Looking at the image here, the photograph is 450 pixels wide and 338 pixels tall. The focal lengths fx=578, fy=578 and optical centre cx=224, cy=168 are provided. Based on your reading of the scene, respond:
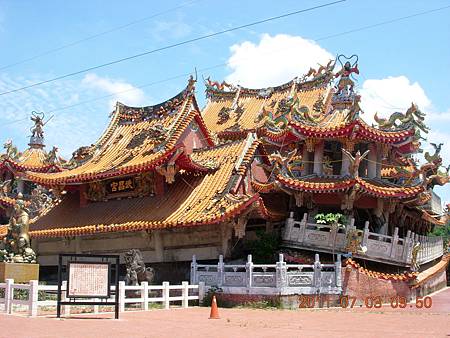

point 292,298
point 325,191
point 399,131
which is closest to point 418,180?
point 399,131

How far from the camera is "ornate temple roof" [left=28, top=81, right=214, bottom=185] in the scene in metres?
23.5

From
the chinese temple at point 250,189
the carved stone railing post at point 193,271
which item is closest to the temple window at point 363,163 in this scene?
the chinese temple at point 250,189

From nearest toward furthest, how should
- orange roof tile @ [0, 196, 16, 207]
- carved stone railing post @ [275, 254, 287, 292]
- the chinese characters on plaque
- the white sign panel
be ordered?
the white sign panel → carved stone railing post @ [275, 254, 287, 292] → the chinese characters on plaque → orange roof tile @ [0, 196, 16, 207]

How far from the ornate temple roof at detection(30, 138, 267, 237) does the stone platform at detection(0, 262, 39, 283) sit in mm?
4556

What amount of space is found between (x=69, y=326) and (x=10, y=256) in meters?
7.21

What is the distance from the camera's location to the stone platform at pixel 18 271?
17.4 meters

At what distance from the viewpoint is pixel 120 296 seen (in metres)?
16.3

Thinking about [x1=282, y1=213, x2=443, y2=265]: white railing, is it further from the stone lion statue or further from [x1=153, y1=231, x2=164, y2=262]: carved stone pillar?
the stone lion statue

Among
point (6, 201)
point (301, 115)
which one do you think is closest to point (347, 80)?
point (301, 115)

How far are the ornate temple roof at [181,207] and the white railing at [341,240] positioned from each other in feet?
5.10

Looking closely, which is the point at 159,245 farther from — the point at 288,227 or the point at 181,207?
the point at 288,227

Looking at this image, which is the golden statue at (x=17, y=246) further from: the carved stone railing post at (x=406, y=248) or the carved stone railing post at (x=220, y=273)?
the carved stone railing post at (x=406, y=248)

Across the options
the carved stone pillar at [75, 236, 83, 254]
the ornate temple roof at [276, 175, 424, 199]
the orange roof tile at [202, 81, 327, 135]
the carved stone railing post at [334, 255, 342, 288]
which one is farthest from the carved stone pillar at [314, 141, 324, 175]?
the carved stone pillar at [75, 236, 83, 254]

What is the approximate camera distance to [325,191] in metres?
21.5
